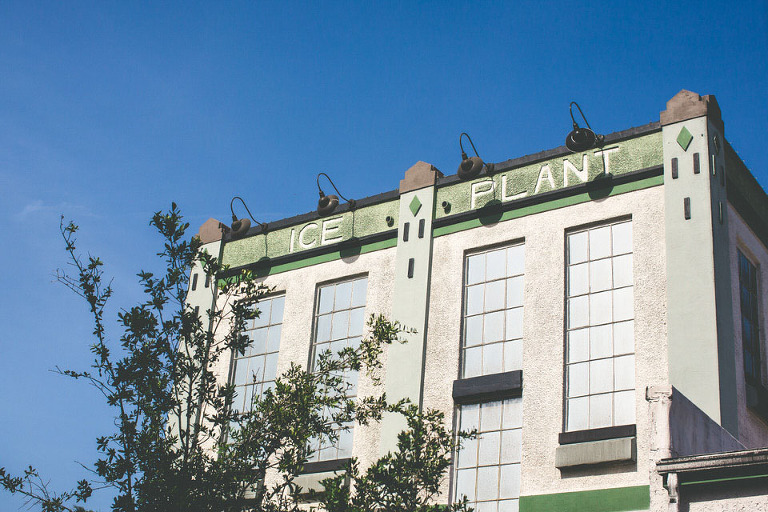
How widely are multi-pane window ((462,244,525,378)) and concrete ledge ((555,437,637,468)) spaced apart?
81.4 inches

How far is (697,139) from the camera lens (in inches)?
690

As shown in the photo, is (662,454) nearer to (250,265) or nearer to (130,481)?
(130,481)

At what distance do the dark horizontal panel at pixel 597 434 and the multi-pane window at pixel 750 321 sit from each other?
2566 millimetres

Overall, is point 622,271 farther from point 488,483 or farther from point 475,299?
point 488,483

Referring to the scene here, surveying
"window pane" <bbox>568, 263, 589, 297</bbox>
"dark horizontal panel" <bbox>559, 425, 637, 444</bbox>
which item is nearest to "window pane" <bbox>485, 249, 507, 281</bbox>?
"window pane" <bbox>568, 263, 589, 297</bbox>

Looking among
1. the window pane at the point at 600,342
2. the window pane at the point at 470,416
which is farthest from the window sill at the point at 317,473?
the window pane at the point at 600,342

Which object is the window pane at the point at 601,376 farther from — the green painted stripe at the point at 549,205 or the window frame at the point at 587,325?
the green painted stripe at the point at 549,205

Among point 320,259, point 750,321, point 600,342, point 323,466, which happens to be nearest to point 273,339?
point 320,259

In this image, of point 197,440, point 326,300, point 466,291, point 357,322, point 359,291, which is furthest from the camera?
point 326,300

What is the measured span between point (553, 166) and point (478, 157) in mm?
1703

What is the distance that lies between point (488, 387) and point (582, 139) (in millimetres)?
4981

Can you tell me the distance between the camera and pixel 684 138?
17.6m

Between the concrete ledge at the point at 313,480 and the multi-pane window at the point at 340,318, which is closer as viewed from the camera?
the concrete ledge at the point at 313,480

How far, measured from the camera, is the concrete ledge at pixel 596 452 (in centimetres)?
1567
